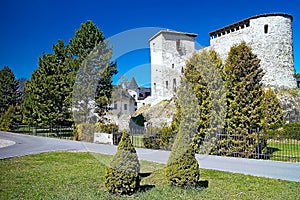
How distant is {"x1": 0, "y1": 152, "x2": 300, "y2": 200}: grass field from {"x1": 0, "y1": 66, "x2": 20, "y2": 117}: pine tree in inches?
989

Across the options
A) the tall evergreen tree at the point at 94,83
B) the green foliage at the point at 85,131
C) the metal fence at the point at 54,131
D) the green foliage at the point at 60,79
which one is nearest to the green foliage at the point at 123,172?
the tall evergreen tree at the point at 94,83

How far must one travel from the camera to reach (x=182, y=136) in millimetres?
6078

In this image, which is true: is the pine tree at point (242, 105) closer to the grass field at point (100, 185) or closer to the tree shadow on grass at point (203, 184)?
the grass field at point (100, 185)

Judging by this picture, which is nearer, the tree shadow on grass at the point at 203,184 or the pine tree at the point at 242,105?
the tree shadow on grass at the point at 203,184

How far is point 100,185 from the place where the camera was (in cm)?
Answer: 657

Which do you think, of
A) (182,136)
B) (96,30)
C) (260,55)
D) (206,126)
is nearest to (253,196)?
(182,136)

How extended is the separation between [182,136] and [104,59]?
221 inches

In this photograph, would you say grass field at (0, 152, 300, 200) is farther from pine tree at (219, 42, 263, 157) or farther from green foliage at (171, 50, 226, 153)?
pine tree at (219, 42, 263, 157)

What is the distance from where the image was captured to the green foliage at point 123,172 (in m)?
5.56

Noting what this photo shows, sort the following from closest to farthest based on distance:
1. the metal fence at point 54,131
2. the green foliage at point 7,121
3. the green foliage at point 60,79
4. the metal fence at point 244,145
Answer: the metal fence at point 244,145 < the green foliage at point 60,79 < the metal fence at point 54,131 < the green foliage at point 7,121

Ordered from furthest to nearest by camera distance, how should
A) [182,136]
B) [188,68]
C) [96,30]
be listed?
[96,30] < [188,68] < [182,136]

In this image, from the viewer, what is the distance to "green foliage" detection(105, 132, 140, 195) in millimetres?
5559

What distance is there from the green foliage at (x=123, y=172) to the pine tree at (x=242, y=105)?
603 cm

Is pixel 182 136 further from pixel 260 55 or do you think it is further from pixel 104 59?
pixel 260 55
